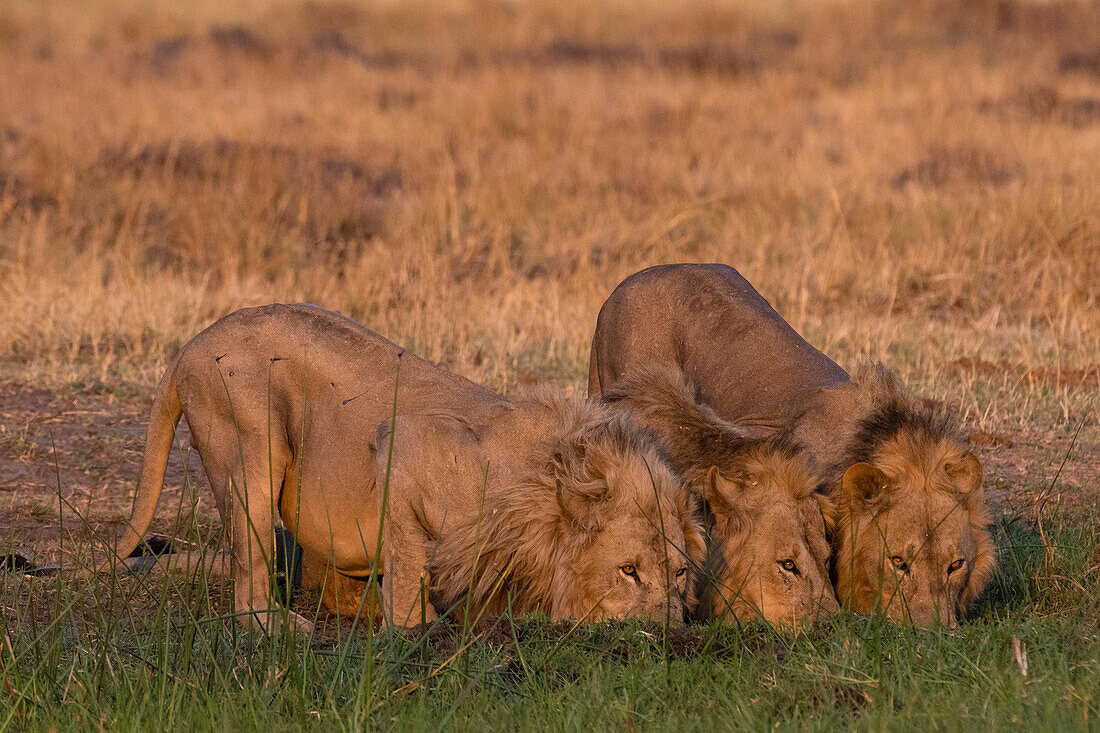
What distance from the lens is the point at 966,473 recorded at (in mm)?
4094

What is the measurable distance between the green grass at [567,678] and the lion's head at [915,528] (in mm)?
158

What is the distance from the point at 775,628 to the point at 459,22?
26784 mm

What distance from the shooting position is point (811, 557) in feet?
12.8

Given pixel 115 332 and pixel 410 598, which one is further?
pixel 115 332

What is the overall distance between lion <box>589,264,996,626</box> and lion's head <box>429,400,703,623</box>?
0.54 m

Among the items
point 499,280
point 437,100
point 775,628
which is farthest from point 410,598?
point 437,100

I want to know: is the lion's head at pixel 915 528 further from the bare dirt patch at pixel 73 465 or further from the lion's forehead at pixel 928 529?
the bare dirt patch at pixel 73 465

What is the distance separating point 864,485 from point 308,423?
1.93 m

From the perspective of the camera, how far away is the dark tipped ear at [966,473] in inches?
160

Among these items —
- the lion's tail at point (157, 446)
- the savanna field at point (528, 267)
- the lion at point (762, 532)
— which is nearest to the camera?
the savanna field at point (528, 267)

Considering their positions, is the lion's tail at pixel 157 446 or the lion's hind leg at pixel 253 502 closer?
the lion's hind leg at pixel 253 502

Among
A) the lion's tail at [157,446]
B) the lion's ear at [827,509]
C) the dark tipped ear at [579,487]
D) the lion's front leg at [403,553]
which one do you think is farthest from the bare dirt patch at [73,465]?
the lion's ear at [827,509]

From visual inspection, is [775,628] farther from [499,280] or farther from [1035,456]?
[499,280]

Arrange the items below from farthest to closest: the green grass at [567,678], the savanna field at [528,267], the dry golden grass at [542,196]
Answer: the dry golden grass at [542,196] < the savanna field at [528,267] < the green grass at [567,678]
